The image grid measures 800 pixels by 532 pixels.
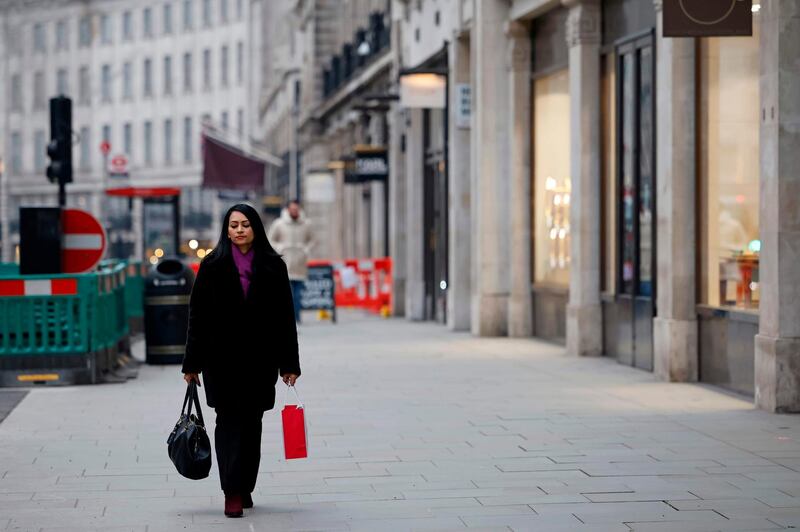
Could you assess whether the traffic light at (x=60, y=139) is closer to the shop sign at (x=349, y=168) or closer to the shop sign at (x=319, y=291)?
the shop sign at (x=319, y=291)

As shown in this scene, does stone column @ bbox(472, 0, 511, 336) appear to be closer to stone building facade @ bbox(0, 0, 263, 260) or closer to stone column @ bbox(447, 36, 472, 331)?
stone column @ bbox(447, 36, 472, 331)

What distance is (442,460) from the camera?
1035cm

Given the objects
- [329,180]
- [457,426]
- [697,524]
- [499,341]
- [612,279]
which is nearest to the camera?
[697,524]

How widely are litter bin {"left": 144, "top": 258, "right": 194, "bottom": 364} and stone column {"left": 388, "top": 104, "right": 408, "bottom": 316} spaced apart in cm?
1240

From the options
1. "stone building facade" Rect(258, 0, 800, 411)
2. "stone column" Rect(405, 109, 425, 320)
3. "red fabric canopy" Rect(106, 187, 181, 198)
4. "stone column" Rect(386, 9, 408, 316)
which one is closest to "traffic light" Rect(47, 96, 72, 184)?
"stone building facade" Rect(258, 0, 800, 411)

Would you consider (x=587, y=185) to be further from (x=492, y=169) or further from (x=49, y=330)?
(x=49, y=330)

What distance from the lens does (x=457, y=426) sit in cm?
1216

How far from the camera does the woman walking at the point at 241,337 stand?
28.1 feet

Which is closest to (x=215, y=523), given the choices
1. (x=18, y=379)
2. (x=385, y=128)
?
(x=18, y=379)

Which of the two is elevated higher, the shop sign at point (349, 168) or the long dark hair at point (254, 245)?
the shop sign at point (349, 168)

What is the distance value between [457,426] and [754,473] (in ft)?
9.67

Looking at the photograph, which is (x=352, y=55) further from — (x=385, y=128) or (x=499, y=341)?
(x=499, y=341)

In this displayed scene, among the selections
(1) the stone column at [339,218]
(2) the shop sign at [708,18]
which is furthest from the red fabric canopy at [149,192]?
(2) the shop sign at [708,18]

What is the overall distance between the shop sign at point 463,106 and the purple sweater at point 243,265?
15680mm
